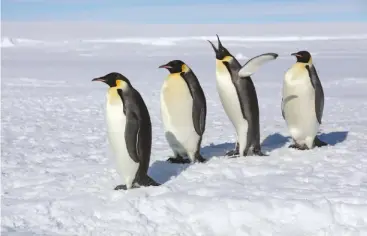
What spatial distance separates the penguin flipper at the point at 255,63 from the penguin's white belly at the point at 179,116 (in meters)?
0.55

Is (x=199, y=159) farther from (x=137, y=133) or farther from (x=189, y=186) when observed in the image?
(x=137, y=133)

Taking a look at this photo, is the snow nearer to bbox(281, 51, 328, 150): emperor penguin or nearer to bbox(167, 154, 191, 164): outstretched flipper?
bbox(167, 154, 191, 164): outstretched flipper

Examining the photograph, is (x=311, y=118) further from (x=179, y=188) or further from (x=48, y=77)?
(x=48, y=77)

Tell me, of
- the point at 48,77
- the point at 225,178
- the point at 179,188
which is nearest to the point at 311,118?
the point at 225,178

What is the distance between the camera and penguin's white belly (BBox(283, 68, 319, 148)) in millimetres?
5227

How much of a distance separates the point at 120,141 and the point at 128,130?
0.14 meters

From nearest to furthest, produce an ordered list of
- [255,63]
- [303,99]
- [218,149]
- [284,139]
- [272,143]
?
1. [255,63]
2. [303,99]
3. [218,149]
4. [272,143]
5. [284,139]

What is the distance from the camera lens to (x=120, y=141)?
406 cm

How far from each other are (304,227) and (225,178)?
1.06m

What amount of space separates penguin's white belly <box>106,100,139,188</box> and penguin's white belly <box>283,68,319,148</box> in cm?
202

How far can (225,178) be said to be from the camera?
14.2ft

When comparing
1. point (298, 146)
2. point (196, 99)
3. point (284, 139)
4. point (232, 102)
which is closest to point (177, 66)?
point (196, 99)

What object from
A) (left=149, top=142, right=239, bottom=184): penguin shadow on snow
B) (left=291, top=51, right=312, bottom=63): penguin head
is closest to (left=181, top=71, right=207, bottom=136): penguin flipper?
(left=149, top=142, right=239, bottom=184): penguin shadow on snow

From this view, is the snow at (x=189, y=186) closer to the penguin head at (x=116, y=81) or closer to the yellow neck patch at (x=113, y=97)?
the yellow neck patch at (x=113, y=97)
